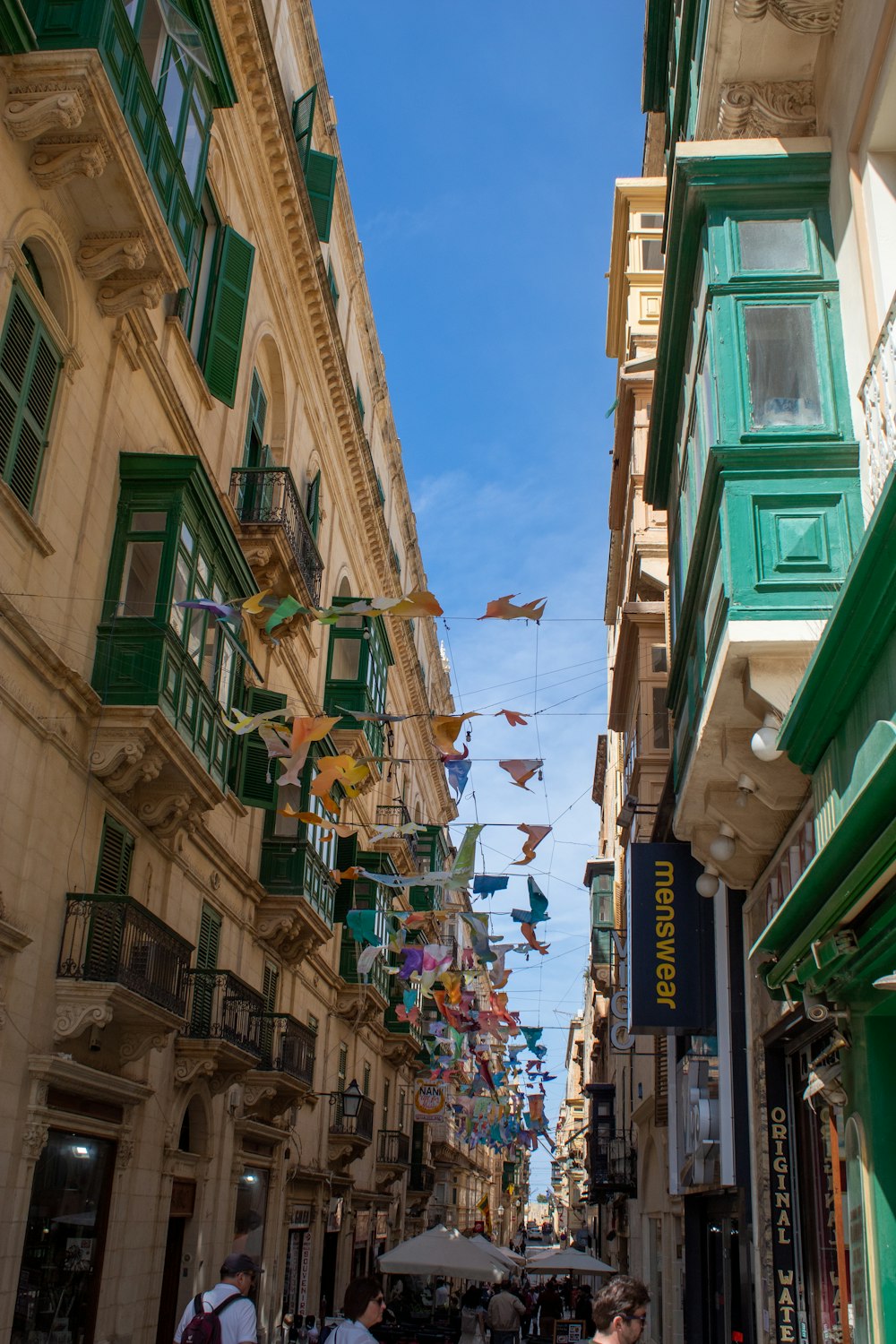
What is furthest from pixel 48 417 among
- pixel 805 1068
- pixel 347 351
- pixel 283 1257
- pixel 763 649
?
pixel 347 351

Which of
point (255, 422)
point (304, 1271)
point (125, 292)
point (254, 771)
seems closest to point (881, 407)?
point (125, 292)

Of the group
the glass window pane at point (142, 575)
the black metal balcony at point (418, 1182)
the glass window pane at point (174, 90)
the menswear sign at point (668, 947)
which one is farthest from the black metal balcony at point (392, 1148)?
the glass window pane at point (174, 90)

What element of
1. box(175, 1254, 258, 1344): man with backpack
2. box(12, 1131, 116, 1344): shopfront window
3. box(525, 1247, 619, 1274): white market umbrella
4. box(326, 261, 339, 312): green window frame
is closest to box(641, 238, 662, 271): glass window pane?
box(326, 261, 339, 312): green window frame

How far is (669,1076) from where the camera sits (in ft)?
56.9

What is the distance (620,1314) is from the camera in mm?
5195

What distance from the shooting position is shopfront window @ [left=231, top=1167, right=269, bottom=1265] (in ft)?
61.7

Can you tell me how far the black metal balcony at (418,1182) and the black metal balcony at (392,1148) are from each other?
3.05m

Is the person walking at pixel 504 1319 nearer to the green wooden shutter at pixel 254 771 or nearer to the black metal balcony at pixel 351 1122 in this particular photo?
the black metal balcony at pixel 351 1122

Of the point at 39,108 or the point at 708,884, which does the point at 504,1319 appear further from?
the point at 39,108

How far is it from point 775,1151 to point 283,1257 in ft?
47.3

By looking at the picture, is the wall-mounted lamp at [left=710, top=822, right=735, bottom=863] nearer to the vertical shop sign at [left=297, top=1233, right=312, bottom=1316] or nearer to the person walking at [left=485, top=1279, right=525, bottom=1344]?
the person walking at [left=485, top=1279, right=525, bottom=1344]

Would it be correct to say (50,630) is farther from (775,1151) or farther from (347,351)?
(347,351)

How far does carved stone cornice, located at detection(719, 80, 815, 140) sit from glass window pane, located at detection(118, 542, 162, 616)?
25.5 ft

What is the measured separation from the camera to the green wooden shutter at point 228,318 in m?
17.1
